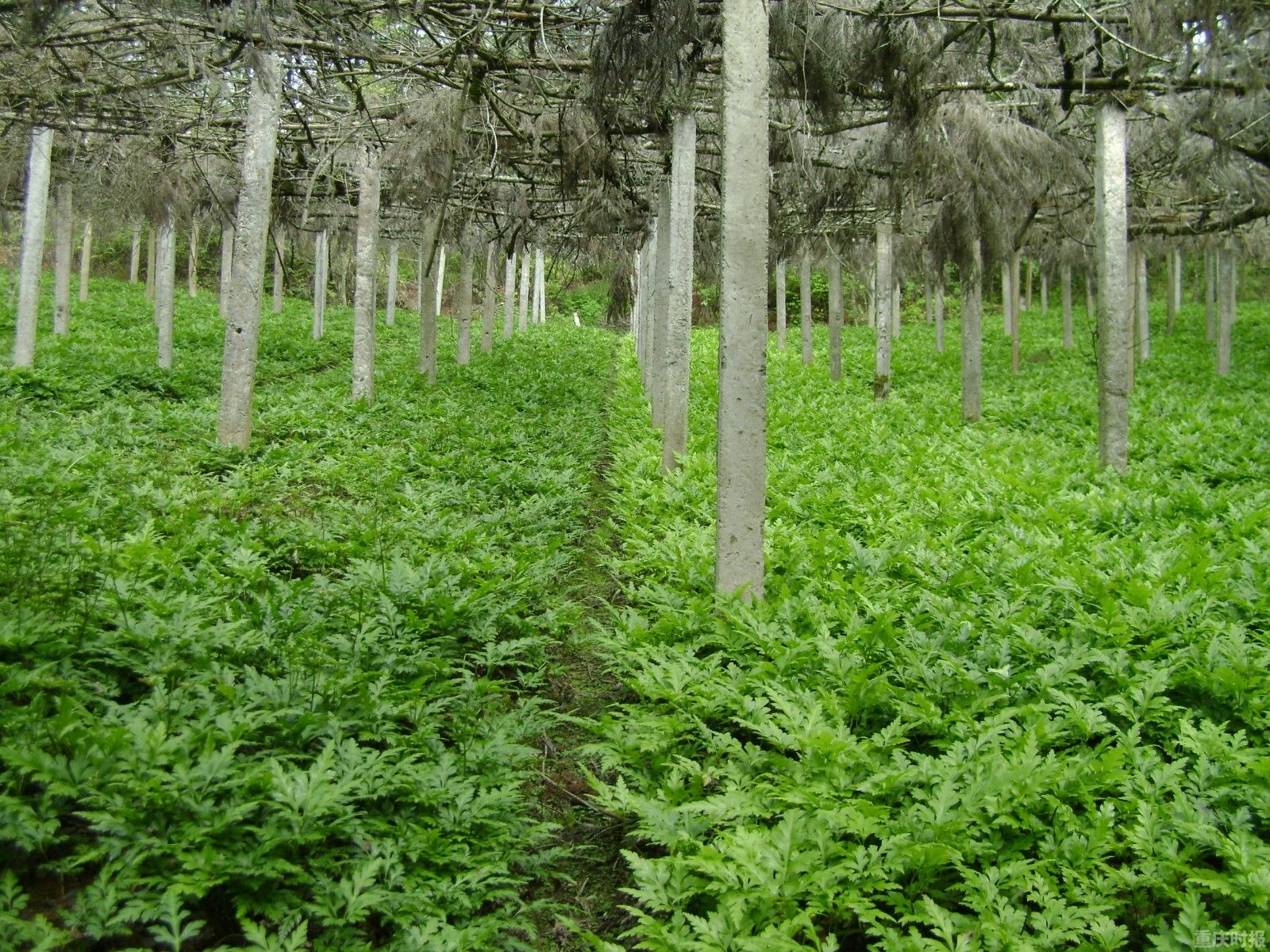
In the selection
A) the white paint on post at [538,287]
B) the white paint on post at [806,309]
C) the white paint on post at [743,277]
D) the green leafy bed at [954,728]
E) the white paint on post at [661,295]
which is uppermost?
the white paint on post at [538,287]

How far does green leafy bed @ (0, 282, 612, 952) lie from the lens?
2.75m

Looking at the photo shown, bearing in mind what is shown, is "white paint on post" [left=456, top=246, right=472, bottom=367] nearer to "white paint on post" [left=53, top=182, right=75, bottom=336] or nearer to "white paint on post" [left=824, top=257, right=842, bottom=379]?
"white paint on post" [left=53, top=182, right=75, bottom=336]

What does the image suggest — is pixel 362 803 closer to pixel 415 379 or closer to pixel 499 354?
pixel 415 379

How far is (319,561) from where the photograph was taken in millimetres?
6160

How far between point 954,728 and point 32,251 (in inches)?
626

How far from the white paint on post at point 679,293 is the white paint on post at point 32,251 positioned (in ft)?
33.8

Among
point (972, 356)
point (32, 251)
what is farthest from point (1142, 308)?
point (32, 251)

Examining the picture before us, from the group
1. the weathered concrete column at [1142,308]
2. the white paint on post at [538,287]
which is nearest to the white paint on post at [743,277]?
the weathered concrete column at [1142,308]

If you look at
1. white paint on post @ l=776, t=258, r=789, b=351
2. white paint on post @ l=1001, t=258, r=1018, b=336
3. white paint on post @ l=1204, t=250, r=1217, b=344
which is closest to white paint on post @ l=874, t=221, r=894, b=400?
white paint on post @ l=1001, t=258, r=1018, b=336

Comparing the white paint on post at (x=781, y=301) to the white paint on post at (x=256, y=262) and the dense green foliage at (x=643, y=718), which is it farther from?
the dense green foliage at (x=643, y=718)

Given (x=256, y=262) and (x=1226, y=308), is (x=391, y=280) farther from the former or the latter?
(x=1226, y=308)

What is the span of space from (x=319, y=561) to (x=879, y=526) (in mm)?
4456

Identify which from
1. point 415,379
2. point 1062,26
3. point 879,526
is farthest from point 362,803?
point 415,379

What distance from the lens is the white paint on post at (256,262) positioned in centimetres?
983
